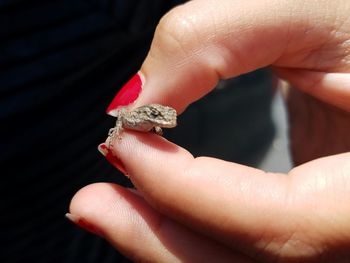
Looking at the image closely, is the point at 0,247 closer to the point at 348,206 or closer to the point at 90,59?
the point at 90,59

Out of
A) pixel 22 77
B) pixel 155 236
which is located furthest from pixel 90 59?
pixel 155 236

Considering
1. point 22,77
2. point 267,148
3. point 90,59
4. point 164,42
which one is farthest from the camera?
point 267,148

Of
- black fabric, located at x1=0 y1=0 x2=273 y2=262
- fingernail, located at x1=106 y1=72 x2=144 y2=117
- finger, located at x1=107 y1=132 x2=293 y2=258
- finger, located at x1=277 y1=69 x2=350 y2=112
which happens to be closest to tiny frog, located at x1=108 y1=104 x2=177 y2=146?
fingernail, located at x1=106 y1=72 x2=144 y2=117

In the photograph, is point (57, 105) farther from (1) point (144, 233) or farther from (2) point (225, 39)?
(2) point (225, 39)

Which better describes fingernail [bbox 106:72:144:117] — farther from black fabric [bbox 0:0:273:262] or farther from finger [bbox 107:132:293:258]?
black fabric [bbox 0:0:273:262]

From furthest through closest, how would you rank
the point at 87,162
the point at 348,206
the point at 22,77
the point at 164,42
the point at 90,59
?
1. the point at 87,162
2. the point at 90,59
3. the point at 22,77
4. the point at 164,42
5. the point at 348,206

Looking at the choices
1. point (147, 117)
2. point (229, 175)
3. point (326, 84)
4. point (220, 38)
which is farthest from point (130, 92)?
point (326, 84)

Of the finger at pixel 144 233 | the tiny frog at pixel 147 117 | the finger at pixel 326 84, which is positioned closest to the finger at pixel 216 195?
the finger at pixel 144 233

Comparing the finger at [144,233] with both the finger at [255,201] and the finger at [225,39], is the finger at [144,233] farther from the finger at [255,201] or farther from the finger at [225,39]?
the finger at [225,39]
